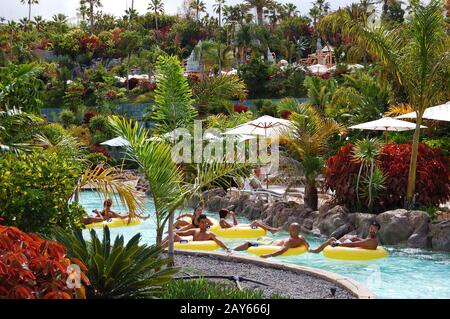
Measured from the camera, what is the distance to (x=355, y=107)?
23.4 metres

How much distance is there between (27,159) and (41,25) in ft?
211

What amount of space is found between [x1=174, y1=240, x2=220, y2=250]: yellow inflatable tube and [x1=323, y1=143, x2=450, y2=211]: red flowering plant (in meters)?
3.66

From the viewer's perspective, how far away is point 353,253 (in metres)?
11.6

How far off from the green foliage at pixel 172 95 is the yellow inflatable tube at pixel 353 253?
3580mm

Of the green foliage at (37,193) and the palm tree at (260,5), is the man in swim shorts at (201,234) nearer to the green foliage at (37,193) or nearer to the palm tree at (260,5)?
the green foliage at (37,193)

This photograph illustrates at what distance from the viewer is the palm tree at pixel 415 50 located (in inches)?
524

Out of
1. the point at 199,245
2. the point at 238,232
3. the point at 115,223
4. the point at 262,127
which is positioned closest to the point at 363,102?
the point at 262,127

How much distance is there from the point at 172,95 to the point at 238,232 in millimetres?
5017

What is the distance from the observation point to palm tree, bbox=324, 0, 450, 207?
43.7 ft

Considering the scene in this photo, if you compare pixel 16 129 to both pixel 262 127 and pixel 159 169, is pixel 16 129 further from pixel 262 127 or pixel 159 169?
pixel 262 127

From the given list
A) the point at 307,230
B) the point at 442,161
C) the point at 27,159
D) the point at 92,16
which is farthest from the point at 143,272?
the point at 92,16
